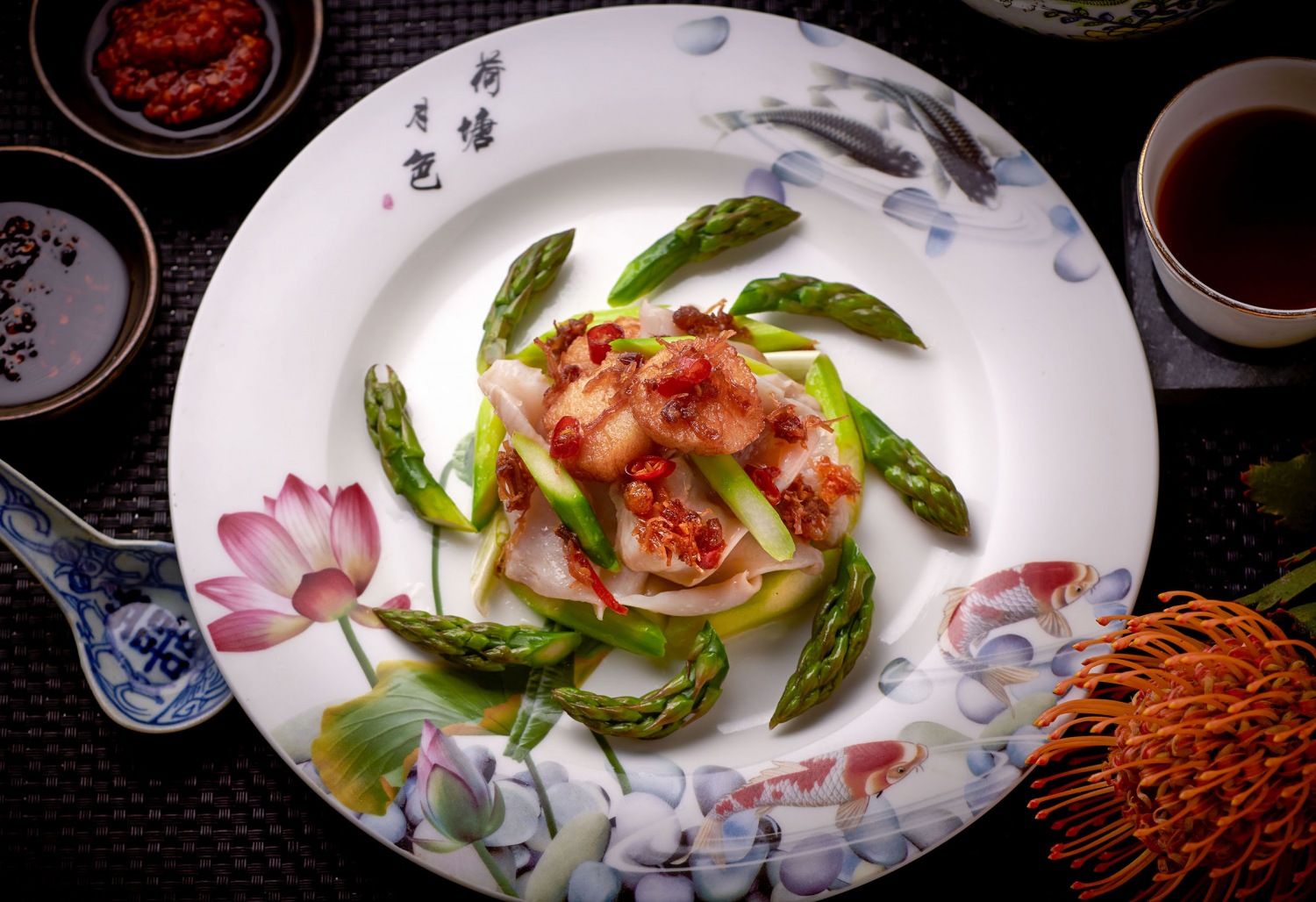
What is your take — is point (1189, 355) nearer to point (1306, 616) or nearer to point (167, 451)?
point (1306, 616)

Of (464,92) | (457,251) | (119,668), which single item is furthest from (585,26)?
(119,668)

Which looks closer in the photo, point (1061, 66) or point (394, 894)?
point (394, 894)

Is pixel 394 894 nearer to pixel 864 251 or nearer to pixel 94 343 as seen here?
pixel 94 343

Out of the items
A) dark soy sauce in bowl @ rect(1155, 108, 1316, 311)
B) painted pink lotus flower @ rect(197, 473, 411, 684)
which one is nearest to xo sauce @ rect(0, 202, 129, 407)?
painted pink lotus flower @ rect(197, 473, 411, 684)

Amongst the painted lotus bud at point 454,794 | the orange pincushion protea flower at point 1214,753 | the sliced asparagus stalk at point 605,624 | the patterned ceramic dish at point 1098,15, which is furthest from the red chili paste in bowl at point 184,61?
the orange pincushion protea flower at point 1214,753

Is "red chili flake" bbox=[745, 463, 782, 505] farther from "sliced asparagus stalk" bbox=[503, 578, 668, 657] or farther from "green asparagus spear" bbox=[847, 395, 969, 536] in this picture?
"sliced asparagus stalk" bbox=[503, 578, 668, 657]

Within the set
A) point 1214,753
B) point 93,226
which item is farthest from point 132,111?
point 1214,753
